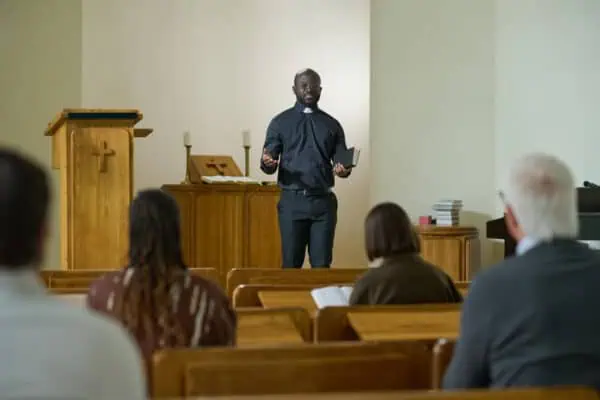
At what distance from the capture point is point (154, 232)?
2709 mm

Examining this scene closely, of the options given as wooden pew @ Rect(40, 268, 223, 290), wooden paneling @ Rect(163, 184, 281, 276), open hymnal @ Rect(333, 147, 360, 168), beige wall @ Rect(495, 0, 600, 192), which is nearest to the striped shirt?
wooden pew @ Rect(40, 268, 223, 290)

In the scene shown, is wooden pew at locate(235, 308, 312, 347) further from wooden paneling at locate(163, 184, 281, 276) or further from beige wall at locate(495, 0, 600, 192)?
beige wall at locate(495, 0, 600, 192)

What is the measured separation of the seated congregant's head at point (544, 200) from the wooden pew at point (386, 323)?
0.67m

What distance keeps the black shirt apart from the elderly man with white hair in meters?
4.23

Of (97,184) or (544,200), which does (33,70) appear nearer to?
(97,184)

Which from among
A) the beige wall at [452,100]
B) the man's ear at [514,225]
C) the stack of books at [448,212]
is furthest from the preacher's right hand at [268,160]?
the man's ear at [514,225]

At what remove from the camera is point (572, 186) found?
2373mm

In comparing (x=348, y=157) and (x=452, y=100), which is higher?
(x=452, y=100)

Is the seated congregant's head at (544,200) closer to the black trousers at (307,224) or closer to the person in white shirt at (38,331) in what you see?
the person in white shirt at (38,331)

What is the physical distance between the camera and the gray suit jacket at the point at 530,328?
2.17 meters

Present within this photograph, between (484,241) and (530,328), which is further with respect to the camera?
(484,241)

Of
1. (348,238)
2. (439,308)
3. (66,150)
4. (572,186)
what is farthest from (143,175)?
(572,186)

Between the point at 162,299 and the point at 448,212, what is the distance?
696cm

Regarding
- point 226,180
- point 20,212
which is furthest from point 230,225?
point 20,212
